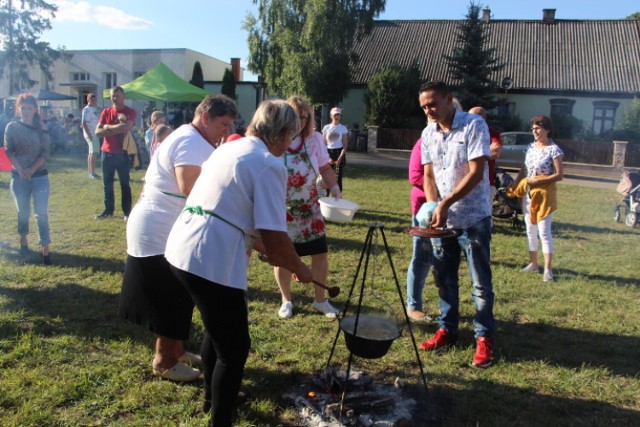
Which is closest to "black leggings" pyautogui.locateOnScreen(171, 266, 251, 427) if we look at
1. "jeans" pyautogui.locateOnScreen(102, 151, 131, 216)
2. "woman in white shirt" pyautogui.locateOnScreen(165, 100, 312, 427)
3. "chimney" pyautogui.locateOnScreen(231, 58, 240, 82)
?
"woman in white shirt" pyautogui.locateOnScreen(165, 100, 312, 427)

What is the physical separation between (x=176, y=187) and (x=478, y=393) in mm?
2304

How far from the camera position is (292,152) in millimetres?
4051

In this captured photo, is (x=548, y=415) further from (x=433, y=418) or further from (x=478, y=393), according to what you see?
(x=433, y=418)

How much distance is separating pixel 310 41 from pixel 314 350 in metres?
19.7

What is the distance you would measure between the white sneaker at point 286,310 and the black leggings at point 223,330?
1839mm

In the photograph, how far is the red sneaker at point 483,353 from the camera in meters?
3.55

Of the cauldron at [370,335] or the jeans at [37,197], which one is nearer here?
the cauldron at [370,335]

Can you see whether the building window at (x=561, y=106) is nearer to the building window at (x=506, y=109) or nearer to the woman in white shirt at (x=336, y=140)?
the building window at (x=506, y=109)

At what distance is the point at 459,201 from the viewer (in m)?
3.51

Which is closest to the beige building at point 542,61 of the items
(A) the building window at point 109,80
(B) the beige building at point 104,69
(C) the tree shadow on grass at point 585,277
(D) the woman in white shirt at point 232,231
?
(B) the beige building at point 104,69

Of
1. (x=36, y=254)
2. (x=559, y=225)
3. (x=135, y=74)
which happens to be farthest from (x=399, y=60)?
(x=36, y=254)

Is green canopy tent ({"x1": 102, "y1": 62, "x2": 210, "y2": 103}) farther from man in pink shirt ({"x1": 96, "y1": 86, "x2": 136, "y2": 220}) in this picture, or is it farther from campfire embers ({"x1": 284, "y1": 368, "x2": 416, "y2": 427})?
campfire embers ({"x1": 284, "y1": 368, "x2": 416, "y2": 427})

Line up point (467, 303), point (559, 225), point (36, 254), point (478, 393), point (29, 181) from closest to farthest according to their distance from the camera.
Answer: point (478, 393)
point (467, 303)
point (29, 181)
point (36, 254)
point (559, 225)

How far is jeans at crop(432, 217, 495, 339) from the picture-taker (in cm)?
351
